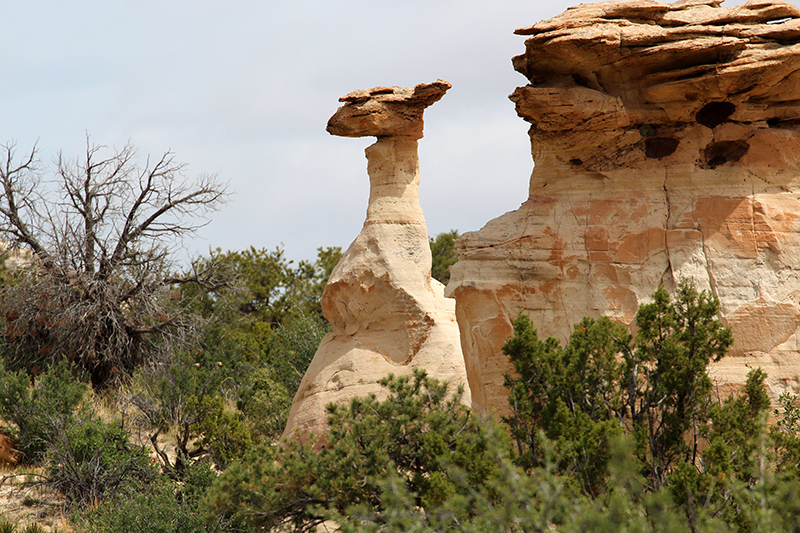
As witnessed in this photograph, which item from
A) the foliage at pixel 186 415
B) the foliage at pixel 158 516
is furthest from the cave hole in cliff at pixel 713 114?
the foliage at pixel 186 415

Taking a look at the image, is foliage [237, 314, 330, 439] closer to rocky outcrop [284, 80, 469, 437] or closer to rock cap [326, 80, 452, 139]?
rocky outcrop [284, 80, 469, 437]

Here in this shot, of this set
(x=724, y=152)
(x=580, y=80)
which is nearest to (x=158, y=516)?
(x=580, y=80)

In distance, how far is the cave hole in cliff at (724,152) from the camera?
7.80m

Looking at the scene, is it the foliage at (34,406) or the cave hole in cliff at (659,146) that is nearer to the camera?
the cave hole in cliff at (659,146)

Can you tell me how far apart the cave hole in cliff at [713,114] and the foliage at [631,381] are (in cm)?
205

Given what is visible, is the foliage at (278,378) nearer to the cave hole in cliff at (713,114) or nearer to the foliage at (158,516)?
the foliage at (158,516)

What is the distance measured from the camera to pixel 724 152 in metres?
7.87

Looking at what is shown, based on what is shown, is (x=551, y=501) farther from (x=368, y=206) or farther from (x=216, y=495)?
(x=368, y=206)

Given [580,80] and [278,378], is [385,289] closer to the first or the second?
[580,80]

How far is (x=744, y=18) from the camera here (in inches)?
295

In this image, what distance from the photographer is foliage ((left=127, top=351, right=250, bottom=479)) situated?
1115cm

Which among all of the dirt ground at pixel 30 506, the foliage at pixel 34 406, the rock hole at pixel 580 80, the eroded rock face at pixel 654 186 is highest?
the rock hole at pixel 580 80

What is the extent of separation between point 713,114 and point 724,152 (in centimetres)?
38

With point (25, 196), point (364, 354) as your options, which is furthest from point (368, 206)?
point (25, 196)
